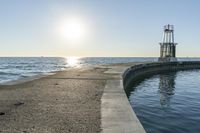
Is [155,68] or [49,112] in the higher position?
[49,112]

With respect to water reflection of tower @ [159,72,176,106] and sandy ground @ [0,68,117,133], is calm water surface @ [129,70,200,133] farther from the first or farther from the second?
sandy ground @ [0,68,117,133]

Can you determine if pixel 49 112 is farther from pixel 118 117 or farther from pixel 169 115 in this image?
pixel 169 115

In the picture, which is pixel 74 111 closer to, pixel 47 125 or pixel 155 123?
pixel 47 125

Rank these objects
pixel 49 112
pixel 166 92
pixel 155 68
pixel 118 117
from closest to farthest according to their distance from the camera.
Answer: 1. pixel 118 117
2. pixel 49 112
3. pixel 166 92
4. pixel 155 68

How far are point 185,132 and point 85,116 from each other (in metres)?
4.14

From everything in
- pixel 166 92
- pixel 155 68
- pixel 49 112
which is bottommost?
pixel 166 92

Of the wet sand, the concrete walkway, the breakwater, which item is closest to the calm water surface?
the concrete walkway

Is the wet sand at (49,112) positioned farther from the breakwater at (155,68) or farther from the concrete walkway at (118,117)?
A: the breakwater at (155,68)

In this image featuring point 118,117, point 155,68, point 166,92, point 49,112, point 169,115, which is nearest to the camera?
point 118,117

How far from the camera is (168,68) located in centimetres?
5434

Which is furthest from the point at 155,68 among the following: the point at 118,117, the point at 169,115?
the point at 118,117

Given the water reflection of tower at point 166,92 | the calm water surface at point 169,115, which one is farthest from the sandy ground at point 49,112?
the water reflection of tower at point 166,92

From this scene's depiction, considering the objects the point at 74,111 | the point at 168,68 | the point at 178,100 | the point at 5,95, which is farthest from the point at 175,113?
the point at 168,68

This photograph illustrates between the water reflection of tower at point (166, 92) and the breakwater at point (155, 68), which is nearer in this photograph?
the water reflection of tower at point (166, 92)
